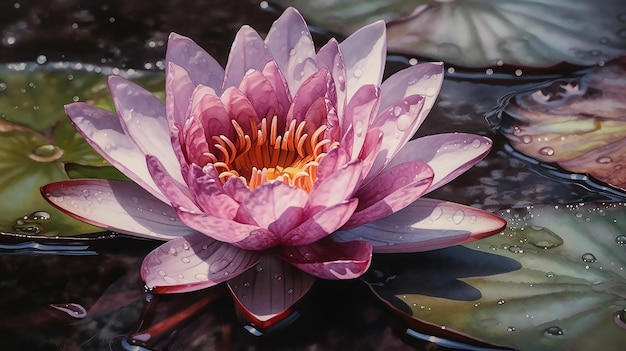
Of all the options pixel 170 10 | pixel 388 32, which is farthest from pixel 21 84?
pixel 388 32

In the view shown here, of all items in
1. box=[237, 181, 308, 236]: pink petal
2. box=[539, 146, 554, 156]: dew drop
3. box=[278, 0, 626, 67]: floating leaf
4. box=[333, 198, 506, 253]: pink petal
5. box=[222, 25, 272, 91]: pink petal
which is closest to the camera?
box=[237, 181, 308, 236]: pink petal

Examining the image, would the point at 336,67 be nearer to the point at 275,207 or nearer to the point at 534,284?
the point at 275,207

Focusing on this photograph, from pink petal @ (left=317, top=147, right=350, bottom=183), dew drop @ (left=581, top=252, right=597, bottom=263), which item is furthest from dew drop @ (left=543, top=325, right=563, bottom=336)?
pink petal @ (left=317, top=147, right=350, bottom=183)

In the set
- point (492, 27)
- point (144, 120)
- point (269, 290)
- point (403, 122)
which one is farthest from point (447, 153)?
point (492, 27)

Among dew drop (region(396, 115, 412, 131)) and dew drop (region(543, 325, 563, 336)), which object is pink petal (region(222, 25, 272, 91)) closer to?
dew drop (region(396, 115, 412, 131))

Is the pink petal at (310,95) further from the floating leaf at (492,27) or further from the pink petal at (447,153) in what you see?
the floating leaf at (492,27)

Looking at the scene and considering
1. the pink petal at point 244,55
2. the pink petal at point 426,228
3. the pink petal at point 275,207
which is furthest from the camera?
the pink petal at point 244,55

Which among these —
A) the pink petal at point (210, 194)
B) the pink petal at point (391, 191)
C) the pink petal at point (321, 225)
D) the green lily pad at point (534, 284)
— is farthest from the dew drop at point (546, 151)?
the pink petal at point (210, 194)

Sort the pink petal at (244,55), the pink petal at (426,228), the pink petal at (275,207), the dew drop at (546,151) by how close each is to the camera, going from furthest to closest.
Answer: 1. the dew drop at (546,151)
2. the pink petal at (244,55)
3. the pink petal at (426,228)
4. the pink petal at (275,207)
